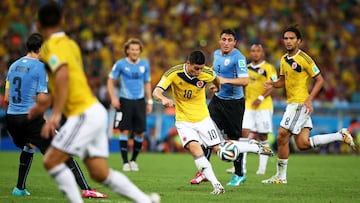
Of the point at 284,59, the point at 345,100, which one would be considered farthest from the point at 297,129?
the point at 345,100

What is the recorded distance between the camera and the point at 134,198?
8570mm

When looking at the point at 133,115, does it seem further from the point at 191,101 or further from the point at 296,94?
the point at 191,101

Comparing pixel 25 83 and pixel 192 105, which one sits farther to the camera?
pixel 192 105

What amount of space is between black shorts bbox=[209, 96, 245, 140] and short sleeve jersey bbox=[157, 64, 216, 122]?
1765 millimetres

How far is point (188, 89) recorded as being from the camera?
12.3 m


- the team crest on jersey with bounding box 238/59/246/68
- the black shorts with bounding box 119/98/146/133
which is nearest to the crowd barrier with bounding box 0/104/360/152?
the black shorts with bounding box 119/98/146/133

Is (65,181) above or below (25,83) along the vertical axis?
below

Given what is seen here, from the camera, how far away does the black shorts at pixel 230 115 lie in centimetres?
1413

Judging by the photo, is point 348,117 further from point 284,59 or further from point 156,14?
point 284,59

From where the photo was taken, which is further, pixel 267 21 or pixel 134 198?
pixel 267 21

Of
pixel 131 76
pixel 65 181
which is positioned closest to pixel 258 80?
pixel 131 76

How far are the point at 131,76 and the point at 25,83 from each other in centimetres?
683

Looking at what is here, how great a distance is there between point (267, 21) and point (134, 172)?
17234 millimetres

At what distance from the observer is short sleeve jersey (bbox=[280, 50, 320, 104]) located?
13.4 meters
